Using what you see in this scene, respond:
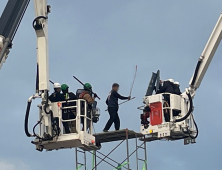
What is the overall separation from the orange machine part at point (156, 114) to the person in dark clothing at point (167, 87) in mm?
751

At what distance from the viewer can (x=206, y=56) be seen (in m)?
33.3

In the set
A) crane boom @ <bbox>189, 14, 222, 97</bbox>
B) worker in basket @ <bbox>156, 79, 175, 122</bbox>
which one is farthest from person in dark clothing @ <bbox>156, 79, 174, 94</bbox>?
crane boom @ <bbox>189, 14, 222, 97</bbox>

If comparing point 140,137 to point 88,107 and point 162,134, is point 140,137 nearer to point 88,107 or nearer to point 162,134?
point 162,134

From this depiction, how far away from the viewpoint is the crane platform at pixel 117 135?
3222 centimetres

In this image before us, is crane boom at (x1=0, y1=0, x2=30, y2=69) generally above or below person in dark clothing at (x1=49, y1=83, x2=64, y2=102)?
above

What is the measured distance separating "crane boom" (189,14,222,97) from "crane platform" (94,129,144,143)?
10.8ft

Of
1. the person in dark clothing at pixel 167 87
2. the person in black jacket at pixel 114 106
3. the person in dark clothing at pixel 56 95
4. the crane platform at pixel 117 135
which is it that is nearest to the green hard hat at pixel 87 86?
the person in dark clothing at pixel 56 95

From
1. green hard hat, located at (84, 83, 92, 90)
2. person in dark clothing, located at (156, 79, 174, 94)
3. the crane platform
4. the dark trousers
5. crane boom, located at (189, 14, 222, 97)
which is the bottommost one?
the crane platform

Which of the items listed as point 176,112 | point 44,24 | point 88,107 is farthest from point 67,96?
point 176,112

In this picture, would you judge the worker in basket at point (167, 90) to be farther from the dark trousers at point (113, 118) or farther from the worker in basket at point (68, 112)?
the worker in basket at point (68, 112)

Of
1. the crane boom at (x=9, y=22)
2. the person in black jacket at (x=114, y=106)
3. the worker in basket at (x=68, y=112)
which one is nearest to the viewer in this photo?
the crane boom at (x=9, y=22)

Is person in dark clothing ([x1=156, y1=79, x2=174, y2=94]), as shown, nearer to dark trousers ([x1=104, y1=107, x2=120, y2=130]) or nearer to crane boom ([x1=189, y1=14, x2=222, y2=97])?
crane boom ([x1=189, y1=14, x2=222, y2=97])

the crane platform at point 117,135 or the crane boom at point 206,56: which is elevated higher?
the crane boom at point 206,56

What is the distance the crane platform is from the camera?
32219mm
